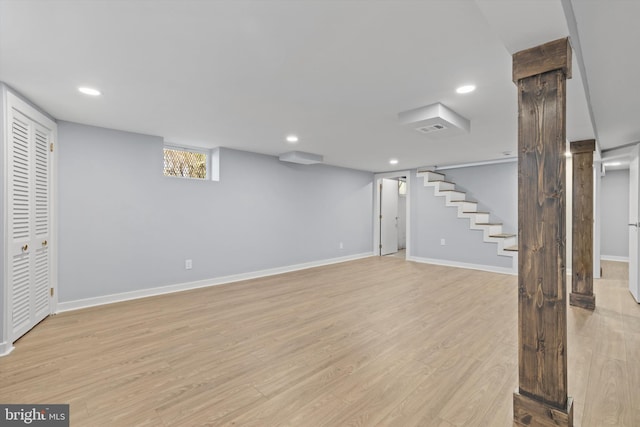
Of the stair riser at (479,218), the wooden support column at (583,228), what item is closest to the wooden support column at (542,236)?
the wooden support column at (583,228)

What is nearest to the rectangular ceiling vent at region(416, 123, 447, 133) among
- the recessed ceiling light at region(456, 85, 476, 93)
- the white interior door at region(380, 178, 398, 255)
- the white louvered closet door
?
the recessed ceiling light at region(456, 85, 476, 93)

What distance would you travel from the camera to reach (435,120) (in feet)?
9.45

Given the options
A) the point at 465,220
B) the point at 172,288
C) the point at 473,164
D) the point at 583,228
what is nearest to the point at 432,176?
the point at 473,164

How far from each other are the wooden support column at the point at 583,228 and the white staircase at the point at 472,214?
1.79 m

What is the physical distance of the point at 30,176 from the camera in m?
2.88

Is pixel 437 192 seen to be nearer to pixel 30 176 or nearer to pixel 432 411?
pixel 432 411

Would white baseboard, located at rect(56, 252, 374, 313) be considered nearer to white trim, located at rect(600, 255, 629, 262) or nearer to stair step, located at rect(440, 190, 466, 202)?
stair step, located at rect(440, 190, 466, 202)

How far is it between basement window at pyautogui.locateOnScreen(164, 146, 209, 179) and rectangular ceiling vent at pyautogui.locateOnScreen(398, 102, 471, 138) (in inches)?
133

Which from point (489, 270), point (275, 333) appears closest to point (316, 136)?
point (275, 333)

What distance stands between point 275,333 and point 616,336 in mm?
3289

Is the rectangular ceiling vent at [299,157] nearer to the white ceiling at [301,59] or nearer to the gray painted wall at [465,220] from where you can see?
the white ceiling at [301,59]

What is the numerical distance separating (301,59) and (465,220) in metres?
5.40

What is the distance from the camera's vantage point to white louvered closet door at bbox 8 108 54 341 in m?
2.58

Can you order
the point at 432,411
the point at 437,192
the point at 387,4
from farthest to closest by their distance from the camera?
1. the point at 437,192
2. the point at 432,411
3. the point at 387,4
